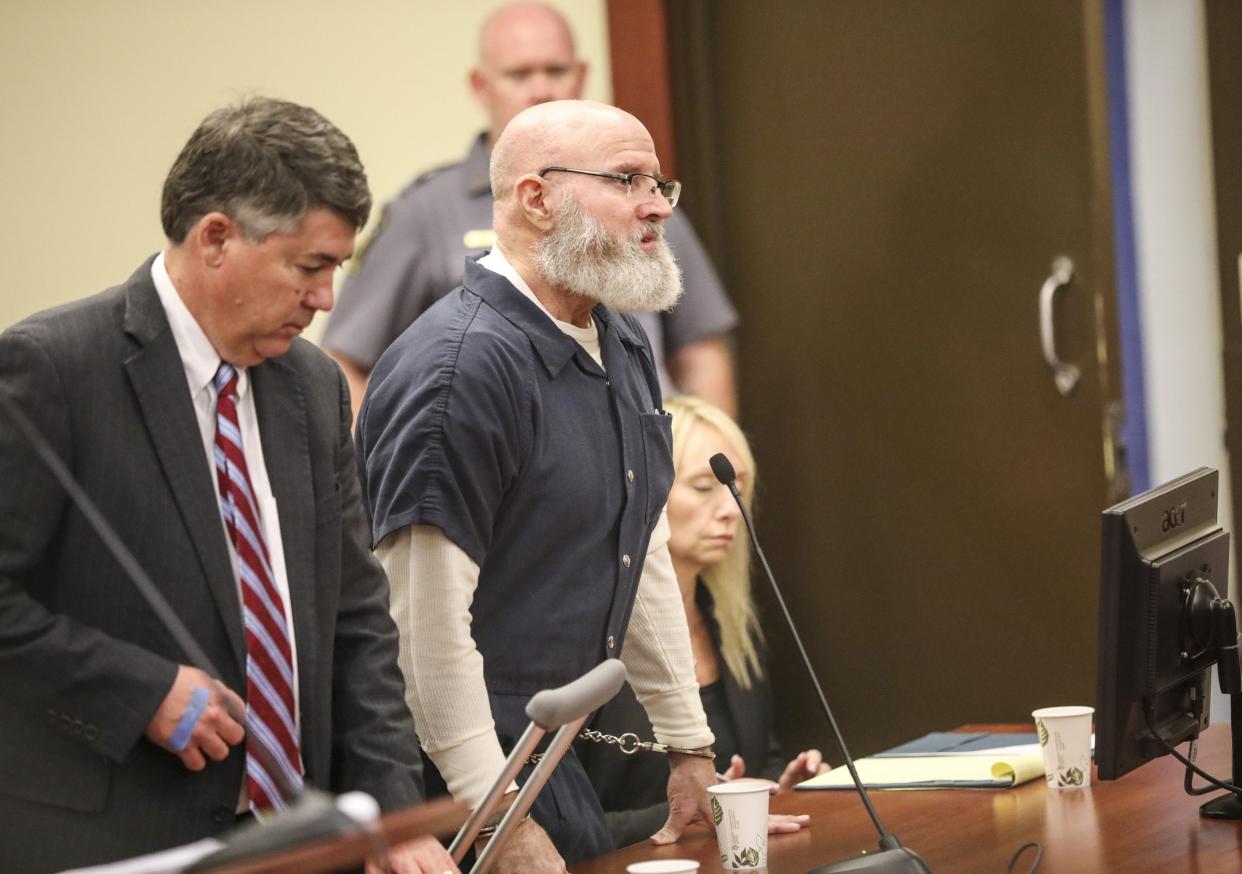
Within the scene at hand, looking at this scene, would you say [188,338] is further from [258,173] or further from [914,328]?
[914,328]

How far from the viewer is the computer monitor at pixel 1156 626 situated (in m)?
1.86

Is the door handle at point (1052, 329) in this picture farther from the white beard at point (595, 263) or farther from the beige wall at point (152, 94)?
the white beard at point (595, 263)

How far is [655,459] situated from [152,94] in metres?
1.70

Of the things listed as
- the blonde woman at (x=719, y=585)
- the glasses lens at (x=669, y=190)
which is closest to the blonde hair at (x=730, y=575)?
→ the blonde woman at (x=719, y=585)

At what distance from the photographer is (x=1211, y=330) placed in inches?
159

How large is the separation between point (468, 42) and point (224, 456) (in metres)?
2.29

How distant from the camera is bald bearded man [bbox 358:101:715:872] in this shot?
1.98 metres

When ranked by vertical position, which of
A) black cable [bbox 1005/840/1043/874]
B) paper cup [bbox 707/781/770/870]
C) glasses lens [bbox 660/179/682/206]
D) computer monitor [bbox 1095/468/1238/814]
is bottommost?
black cable [bbox 1005/840/1043/874]

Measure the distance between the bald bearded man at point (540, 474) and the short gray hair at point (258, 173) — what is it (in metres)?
0.36

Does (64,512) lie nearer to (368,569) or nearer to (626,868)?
(368,569)

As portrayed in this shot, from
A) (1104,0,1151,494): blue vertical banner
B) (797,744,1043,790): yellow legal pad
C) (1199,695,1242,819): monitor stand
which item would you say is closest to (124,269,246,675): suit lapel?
(797,744,1043,790): yellow legal pad

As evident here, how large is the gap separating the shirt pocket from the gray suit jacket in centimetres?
57

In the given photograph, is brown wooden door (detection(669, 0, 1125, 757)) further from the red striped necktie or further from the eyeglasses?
the red striped necktie

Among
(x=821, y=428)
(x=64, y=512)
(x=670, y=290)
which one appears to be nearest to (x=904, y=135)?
(x=821, y=428)
